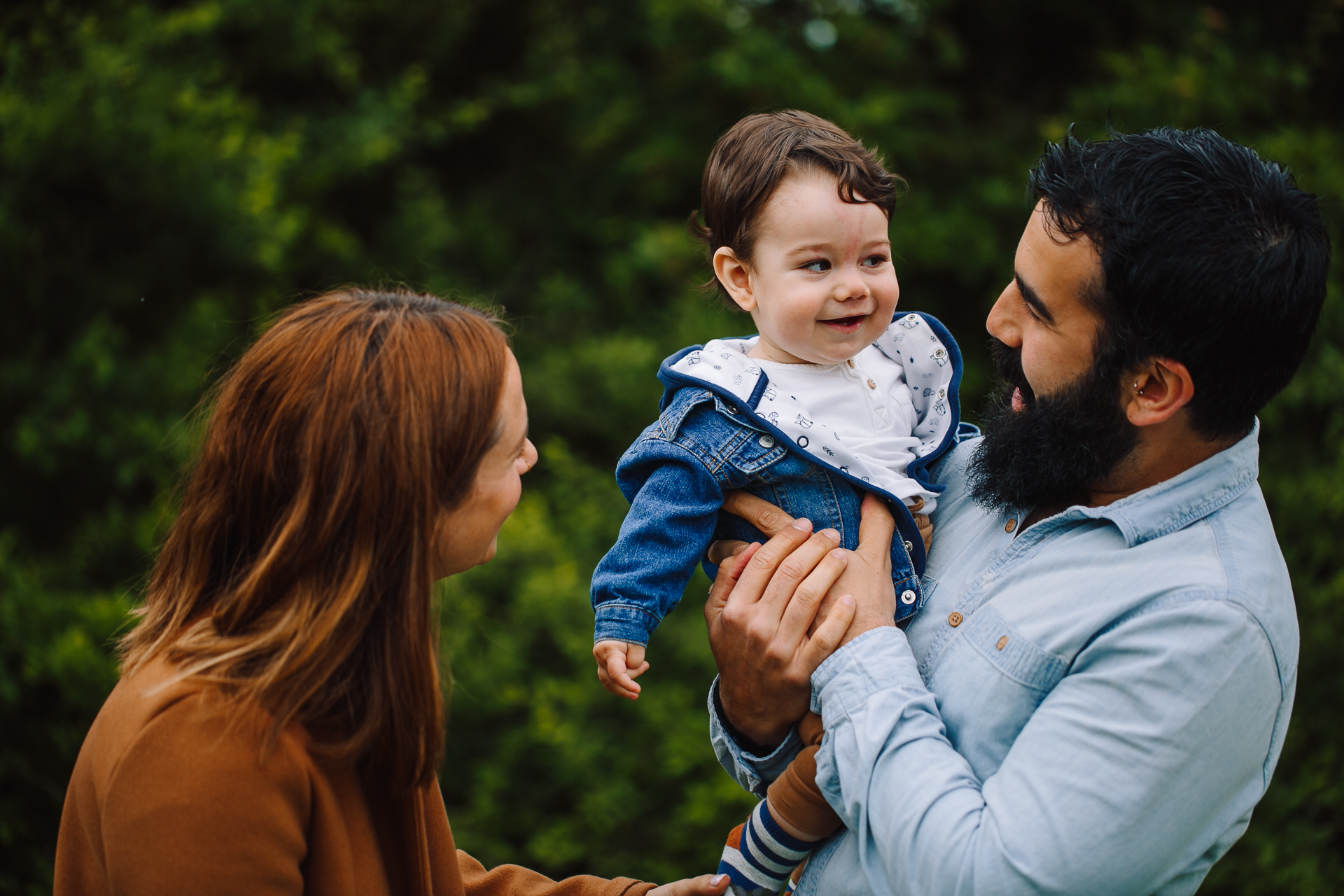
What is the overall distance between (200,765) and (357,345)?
62 cm

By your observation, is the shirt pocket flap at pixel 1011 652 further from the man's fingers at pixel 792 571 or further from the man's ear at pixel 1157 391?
the man's ear at pixel 1157 391

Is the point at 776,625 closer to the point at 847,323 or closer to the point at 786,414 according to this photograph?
the point at 786,414

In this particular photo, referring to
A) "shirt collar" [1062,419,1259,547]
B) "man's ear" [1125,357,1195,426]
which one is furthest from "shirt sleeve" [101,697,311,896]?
"man's ear" [1125,357,1195,426]

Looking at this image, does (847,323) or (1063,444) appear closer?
(1063,444)

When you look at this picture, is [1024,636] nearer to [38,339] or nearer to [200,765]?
[200,765]

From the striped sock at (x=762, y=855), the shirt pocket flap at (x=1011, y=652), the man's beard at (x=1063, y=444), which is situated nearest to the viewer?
the shirt pocket flap at (x=1011, y=652)

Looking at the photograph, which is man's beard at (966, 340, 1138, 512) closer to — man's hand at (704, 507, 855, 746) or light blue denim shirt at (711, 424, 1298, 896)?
light blue denim shirt at (711, 424, 1298, 896)

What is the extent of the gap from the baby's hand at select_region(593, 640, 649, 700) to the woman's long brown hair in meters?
0.38

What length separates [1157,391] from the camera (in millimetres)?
1631

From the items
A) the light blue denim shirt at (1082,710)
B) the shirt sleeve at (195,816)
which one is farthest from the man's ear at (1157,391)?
the shirt sleeve at (195,816)

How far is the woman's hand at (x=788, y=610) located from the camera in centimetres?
175

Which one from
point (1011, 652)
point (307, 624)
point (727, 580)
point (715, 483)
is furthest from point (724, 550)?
point (307, 624)

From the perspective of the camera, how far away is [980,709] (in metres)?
1.57

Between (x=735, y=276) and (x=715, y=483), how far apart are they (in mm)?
497
